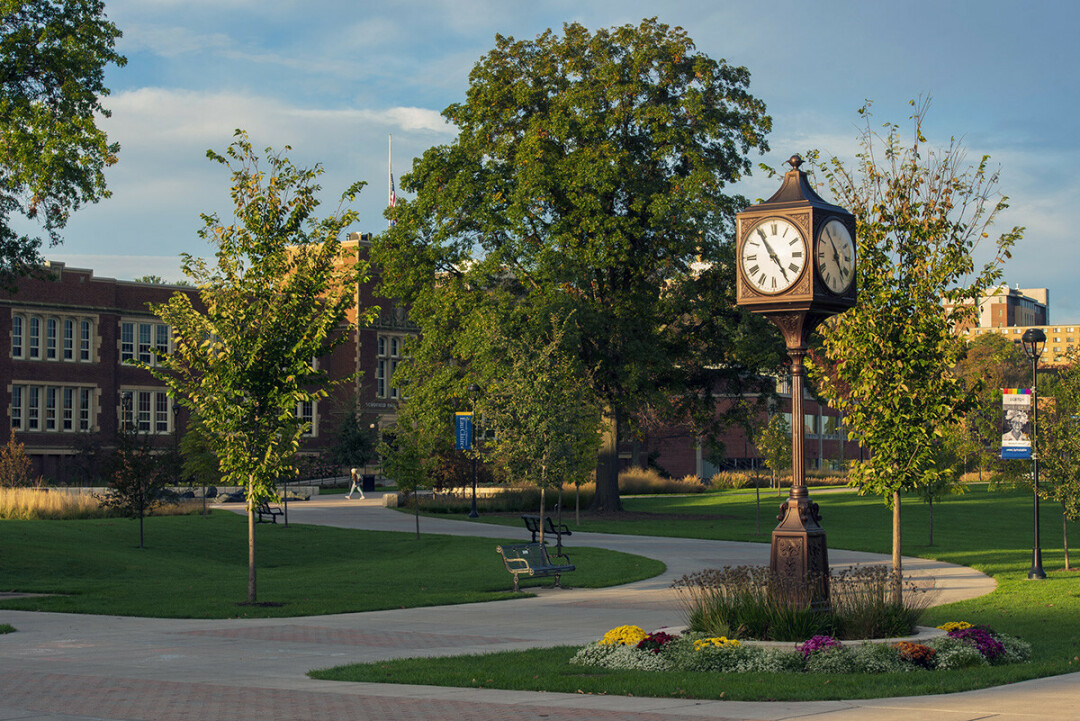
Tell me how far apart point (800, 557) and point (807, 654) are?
1.14m

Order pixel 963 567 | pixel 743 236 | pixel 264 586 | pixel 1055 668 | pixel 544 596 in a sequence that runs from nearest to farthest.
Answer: pixel 1055 668 → pixel 743 236 → pixel 544 596 → pixel 264 586 → pixel 963 567

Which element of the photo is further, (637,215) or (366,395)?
(366,395)

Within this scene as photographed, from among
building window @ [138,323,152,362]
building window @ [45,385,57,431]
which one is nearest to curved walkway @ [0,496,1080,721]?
building window @ [45,385,57,431]

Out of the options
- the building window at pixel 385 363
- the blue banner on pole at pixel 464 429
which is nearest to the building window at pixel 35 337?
the building window at pixel 385 363

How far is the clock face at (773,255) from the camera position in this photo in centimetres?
1288

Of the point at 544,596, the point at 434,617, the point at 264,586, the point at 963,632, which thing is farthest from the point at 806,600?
the point at 264,586

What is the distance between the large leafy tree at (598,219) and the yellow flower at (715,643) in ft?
87.1

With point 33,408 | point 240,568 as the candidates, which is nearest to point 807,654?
point 240,568

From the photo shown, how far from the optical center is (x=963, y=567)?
2612cm

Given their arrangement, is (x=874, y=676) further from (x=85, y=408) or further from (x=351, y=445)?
(x=85, y=408)

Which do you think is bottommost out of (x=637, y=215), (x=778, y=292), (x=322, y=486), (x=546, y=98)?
(x=322, y=486)

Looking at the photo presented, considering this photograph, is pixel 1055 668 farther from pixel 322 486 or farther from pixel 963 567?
pixel 322 486

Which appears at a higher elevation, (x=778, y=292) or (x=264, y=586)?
(x=778, y=292)

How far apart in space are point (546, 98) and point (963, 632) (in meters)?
33.3
